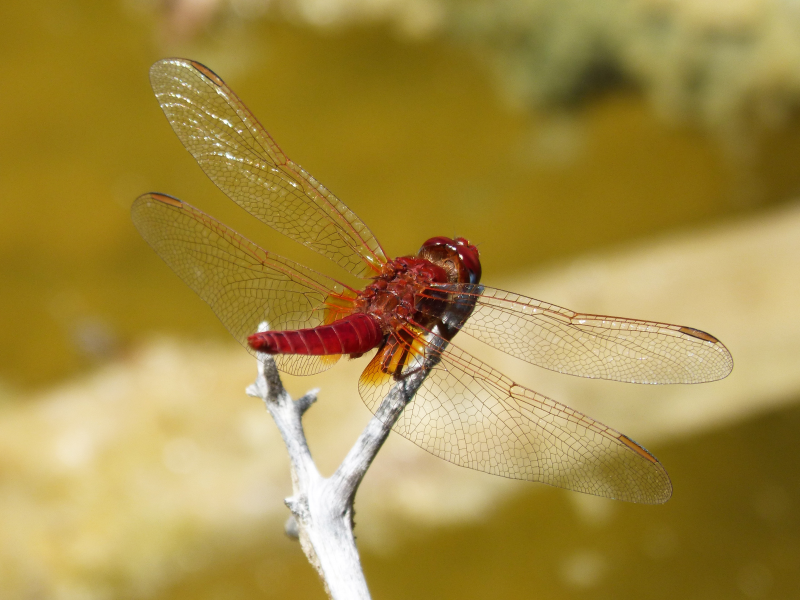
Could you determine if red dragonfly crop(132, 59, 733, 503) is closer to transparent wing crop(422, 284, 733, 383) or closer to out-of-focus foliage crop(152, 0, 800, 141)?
transparent wing crop(422, 284, 733, 383)

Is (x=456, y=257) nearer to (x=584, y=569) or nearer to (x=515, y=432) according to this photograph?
(x=515, y=432)

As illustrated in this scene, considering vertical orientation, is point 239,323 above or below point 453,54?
below

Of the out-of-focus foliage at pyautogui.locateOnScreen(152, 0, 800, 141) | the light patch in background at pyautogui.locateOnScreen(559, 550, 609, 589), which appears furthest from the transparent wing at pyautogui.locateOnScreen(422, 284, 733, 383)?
the out-of-focus foliage at pyautogui.locateOnScreen(152, 0, 800, 141)

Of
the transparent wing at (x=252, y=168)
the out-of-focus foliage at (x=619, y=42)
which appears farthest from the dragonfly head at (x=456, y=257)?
the out-of-focus foliage at (x=619, y=42)

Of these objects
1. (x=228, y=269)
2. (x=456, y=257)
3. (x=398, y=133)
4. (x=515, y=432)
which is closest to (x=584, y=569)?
(x=515, y=432)

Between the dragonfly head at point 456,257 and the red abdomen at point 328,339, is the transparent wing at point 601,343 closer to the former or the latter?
the dragonfly head at point 456,257

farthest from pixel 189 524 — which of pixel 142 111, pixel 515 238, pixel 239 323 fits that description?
pixel 142 111

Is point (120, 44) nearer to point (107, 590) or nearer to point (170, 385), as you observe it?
point (170, 385)
